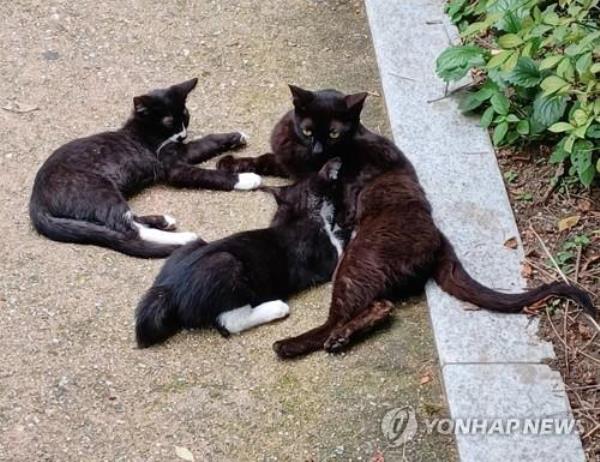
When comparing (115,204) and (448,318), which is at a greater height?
(115,204)

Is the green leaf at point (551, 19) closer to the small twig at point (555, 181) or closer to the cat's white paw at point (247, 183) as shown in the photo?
the small twig at point (555, 181)

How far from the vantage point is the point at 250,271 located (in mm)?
3652

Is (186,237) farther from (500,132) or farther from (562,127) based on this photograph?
(562,127)

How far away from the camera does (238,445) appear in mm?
3232

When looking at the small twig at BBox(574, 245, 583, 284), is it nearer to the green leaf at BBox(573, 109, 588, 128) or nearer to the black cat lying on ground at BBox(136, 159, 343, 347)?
the green leaf at BBox(573, 109, 588, 128)

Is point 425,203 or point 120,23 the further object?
point 120,23

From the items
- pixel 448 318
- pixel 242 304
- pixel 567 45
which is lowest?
pixel 448 318

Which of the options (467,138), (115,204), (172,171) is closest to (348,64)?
(467,138)

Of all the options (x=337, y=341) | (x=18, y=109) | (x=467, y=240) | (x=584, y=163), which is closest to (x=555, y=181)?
(x=584, y=163)

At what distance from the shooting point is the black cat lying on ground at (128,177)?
4016 mm

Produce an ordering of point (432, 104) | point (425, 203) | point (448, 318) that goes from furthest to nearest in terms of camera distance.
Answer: point (432, 104), point (425, 203), point (448, 318)

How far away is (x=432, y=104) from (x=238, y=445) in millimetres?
2297

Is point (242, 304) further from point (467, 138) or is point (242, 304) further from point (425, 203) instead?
point (467, 138)

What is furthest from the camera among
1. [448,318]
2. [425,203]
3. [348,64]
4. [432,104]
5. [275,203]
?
[348,64]
